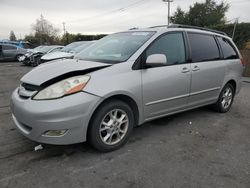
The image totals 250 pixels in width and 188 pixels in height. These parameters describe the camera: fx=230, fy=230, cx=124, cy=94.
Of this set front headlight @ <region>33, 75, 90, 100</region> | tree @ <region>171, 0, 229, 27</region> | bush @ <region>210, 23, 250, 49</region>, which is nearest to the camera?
front headlight @ <region>33, 75, 90, 100</region>

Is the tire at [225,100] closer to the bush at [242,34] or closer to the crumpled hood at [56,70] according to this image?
the crumpled hood at [56,70]

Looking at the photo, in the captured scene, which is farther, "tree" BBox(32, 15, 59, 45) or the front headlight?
"tree" BBox(32, 15, 59, 45)

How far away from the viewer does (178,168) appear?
2750 millimetres

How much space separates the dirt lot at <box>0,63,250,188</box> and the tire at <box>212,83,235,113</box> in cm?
87

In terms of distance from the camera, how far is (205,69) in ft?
13.6

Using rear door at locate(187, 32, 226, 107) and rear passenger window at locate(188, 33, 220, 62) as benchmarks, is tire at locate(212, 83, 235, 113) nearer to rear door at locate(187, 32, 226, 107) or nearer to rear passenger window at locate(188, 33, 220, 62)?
rear door at locate(187, 32, 226, 107)

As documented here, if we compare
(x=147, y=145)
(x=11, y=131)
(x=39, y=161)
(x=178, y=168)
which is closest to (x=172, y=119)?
(x=147, y=145)

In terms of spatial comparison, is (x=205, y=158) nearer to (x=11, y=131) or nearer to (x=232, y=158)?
(x=232, y=158)

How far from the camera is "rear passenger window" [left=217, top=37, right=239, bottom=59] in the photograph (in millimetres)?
4694

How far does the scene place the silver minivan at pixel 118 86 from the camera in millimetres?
2654

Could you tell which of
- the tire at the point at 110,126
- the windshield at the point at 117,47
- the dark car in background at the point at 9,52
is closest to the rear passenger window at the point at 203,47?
the windshield at the point at 117,47

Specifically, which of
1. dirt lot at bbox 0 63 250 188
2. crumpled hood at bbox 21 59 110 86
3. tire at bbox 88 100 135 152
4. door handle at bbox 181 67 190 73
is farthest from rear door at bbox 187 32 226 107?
crumpled hood at bbox 21 59 110 86

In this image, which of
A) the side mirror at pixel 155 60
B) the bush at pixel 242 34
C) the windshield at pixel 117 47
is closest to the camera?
the side mirror at pixel 155 60

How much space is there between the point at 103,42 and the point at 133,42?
79 cm
